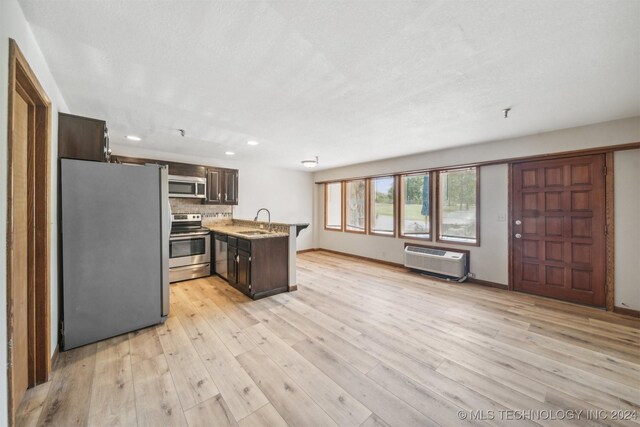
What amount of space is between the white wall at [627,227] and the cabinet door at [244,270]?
4.92 meters

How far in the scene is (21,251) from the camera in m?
1.62

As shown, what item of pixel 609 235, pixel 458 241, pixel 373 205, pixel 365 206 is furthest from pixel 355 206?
pixel 609 235

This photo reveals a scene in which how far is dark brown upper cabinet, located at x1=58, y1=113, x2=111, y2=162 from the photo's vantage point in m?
2.24

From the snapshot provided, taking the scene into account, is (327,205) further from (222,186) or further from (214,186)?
(214,186)

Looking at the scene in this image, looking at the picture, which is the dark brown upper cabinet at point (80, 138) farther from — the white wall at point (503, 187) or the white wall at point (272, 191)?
the white wall at point (503, 187)

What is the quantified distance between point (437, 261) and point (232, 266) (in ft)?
12.3

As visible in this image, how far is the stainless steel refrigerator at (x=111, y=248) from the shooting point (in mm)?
2227

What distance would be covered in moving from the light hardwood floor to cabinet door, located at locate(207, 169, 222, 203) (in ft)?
7.99

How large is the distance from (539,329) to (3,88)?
463cm

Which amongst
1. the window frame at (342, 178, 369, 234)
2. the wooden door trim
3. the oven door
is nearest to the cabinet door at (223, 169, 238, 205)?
the oven door

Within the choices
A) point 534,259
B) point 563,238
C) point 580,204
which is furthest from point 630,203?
point 534,259

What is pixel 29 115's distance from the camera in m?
1.77

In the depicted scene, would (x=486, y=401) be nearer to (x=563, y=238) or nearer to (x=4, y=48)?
(x=563, y=238)

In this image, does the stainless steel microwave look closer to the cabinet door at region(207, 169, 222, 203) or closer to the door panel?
the cabinet door at region(207, 169, 222, 203)
